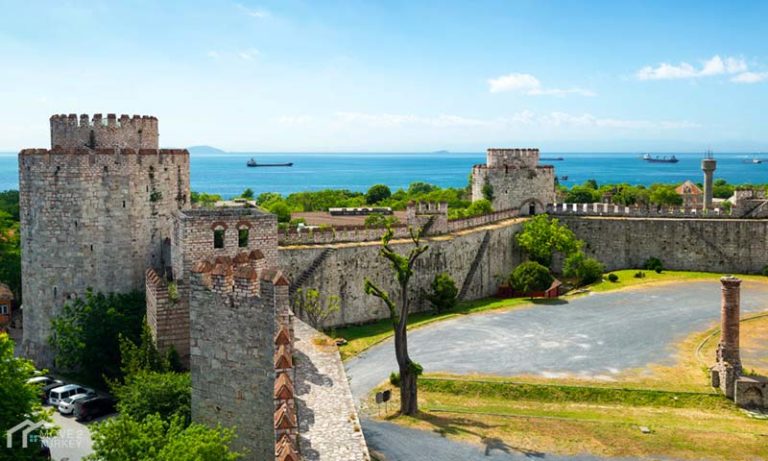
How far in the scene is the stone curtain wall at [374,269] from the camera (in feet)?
99.2

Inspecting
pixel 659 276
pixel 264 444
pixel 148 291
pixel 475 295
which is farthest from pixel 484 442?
pixel 659 276

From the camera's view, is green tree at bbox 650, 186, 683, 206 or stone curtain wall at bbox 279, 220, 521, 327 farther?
green tree at bbox 650, 186, 683, 206

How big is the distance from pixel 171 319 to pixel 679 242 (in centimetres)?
3082

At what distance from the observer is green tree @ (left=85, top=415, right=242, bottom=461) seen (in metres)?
12.9

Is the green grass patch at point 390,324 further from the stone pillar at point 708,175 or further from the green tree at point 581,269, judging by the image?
the stone pillar at point 708,175

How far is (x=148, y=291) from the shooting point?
22.6 meters

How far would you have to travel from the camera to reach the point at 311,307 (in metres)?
29.2

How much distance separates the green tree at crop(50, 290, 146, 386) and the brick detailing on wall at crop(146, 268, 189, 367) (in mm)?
2855

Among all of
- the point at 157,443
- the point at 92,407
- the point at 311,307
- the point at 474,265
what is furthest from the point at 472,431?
the point at 474,265

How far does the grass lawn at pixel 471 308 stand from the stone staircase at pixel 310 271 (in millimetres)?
2465

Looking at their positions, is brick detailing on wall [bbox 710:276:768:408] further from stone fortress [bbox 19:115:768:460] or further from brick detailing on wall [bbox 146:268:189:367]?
brick detailing on wall [bbox 146:268:189:367]

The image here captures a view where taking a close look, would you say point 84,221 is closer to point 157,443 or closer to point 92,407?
point 92,407

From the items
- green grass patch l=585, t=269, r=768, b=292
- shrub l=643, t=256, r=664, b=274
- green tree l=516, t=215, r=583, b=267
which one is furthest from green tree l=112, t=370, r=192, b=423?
shrub l=643, t=256, r=664, b=274

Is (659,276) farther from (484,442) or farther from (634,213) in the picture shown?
(484,442)
